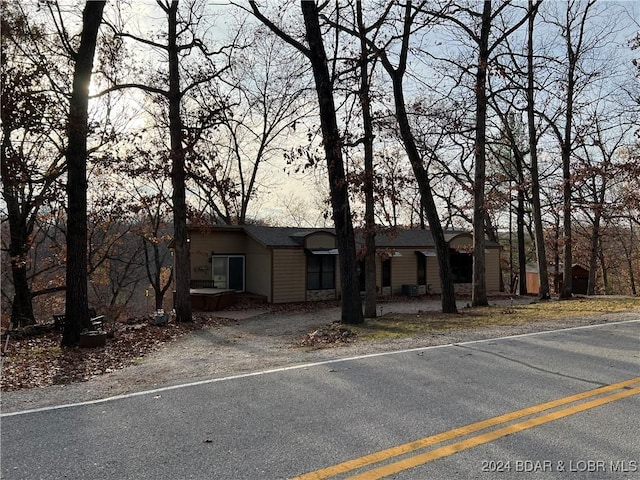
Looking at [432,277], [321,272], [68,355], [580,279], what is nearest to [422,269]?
[432,277]

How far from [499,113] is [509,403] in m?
20.0

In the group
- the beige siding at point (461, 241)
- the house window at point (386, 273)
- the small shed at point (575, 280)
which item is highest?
the beige siding at point (461, 241)

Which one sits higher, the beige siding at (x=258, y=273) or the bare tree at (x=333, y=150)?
the bare tree at (x=333, y=150)

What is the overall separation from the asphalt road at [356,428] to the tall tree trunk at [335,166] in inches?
228

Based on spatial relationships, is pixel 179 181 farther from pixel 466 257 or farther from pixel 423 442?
pixel 466 257

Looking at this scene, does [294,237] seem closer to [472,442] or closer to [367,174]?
[367,174]

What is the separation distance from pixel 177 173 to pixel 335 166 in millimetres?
5289

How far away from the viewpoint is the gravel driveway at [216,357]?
530 centimetres

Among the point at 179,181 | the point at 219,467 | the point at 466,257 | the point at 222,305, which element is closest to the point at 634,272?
the point at 466,257

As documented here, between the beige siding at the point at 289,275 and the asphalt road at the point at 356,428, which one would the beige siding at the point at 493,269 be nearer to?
the beige siding at the point at 289,275

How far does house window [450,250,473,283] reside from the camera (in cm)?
2659

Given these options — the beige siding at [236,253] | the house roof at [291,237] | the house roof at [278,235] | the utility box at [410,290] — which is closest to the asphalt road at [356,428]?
the house roof at [291,237]

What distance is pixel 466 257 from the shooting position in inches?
1055

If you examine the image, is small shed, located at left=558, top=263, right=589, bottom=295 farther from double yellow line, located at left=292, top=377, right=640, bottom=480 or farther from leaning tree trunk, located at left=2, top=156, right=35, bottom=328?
double yellow line, located at left=292, top=377, right=640, bottom=480
